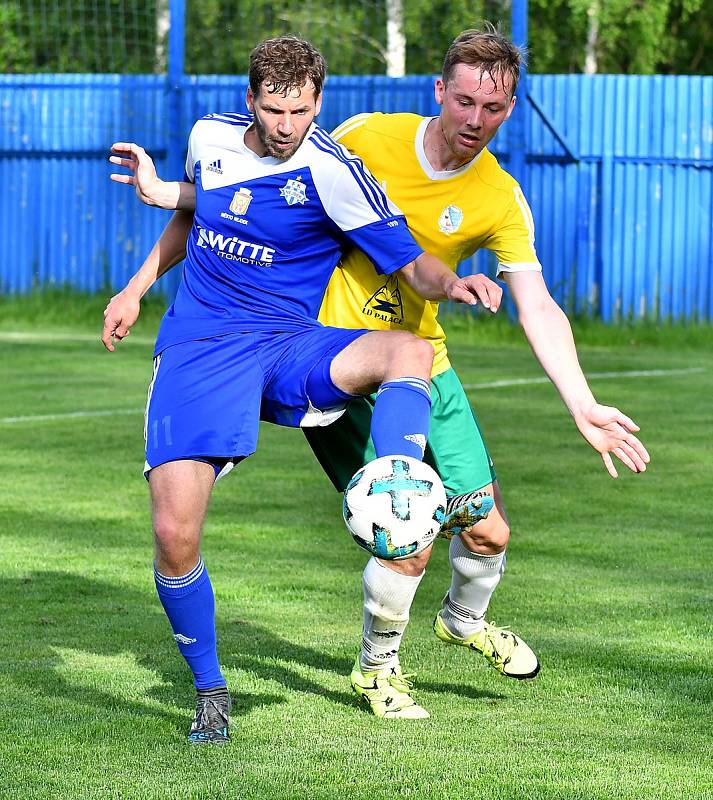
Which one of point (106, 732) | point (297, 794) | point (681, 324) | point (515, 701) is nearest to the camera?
point (297, 794)

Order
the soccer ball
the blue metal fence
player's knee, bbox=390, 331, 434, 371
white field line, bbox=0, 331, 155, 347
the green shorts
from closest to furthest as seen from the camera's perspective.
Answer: the soccer ball < player's knee, bbox=390, 331, 434, 371 < the green shorts < white field line, bbox=0, 331, 155, 347 < the blue metal fence

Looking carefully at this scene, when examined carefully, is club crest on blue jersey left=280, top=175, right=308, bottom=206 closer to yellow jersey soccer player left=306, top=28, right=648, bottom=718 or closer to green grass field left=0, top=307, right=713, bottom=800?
yellow jersey soccer player left=306, top=28, right=648, bottom=718

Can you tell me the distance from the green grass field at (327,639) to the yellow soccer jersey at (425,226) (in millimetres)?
1250

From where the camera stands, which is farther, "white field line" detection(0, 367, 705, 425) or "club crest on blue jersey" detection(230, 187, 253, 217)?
"white field line" detection(0, 367, 705, 425)

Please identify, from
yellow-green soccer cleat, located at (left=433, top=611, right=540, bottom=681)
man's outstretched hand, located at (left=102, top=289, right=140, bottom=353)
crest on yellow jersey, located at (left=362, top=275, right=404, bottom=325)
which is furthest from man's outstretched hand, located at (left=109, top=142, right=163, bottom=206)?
yellow-green soccer cleat, located at (left=433, top=611, right=540, bottom=681)

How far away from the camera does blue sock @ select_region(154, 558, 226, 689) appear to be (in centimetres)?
486

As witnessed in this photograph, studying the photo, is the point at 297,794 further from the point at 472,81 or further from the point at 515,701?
the point at 472,81

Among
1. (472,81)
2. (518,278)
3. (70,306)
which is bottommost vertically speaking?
(70,306)

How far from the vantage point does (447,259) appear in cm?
541

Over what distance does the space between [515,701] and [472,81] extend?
79.8 inches

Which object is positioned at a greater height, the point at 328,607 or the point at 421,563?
the point at 421,563

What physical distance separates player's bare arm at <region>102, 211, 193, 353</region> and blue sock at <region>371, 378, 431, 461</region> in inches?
43.5

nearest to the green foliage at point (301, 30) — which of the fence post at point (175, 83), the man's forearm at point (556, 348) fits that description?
the fence post at point (175, 83)

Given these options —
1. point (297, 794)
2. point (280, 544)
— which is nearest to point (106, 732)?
point (297, 794)
